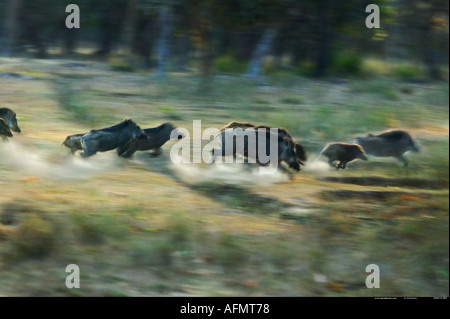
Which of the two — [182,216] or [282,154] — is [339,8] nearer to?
[282,154]

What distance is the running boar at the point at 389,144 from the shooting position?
9070mm

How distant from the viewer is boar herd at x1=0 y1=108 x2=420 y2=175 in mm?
8547

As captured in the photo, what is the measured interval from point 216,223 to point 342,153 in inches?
102

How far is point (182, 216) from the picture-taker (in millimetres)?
6938

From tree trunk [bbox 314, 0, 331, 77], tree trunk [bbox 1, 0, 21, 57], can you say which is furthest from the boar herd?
tree trunk [bbox 1, 0, 21, 57]

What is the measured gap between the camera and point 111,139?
8.77 m

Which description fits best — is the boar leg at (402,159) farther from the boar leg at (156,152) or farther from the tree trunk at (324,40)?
the tree trunk at (324,40)

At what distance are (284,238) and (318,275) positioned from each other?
27.1 inches

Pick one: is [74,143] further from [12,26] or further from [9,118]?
[12,26]

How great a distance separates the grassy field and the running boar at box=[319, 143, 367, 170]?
0.57ft

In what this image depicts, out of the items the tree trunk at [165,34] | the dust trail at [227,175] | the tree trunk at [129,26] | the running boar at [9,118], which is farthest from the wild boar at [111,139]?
the tree trunk at [129,26]

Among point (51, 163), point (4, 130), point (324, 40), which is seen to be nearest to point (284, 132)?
point (51, 163)

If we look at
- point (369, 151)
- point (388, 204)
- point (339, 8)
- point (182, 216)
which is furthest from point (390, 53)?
point (182, 216)

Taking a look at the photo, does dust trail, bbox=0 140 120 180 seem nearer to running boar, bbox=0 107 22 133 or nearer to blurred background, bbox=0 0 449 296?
blurred background, bbox=0 0 449 296
